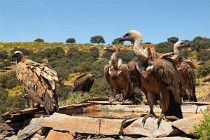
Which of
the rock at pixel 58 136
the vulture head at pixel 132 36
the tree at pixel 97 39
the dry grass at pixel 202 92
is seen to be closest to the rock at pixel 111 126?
the rock at pixel 58 136

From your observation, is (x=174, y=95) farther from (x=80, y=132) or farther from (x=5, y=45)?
(x=5, y=45)

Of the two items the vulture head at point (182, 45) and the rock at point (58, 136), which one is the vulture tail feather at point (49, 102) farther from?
the vulture head at point (182, 45)

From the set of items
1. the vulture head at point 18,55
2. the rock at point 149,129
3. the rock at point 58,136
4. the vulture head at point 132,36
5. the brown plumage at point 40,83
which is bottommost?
the rock at point 58,136

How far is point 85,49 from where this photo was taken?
55.7 meters

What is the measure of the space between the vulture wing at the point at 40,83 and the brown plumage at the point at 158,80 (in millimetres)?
2296

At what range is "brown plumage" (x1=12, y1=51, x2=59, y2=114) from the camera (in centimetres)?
827

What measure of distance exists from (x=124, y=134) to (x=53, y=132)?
1.61m

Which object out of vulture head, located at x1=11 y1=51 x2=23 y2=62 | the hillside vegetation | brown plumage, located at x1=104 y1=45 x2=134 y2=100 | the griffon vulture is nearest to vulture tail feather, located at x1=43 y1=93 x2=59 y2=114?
vulture head, located at x1=11 y1=51 x2=23 y2=62

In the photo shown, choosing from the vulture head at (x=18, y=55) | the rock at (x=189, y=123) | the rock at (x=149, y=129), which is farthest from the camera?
the vulture head at (x=18, y=55)

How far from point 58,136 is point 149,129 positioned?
196cm

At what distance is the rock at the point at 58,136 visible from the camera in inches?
288

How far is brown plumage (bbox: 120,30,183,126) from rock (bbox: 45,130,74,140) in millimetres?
1639

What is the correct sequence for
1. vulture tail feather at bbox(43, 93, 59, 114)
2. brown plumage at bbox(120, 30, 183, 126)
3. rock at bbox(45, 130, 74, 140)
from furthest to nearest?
vulture tail feather at bbox(43, 93, 59, 114) < rock at bbox(45, 130, 74, 140) < brown plumage at bbox(120, 30, 183, 126)

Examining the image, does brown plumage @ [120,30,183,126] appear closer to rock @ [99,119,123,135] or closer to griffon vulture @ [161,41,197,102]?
rock @ [99,119,123,135]
